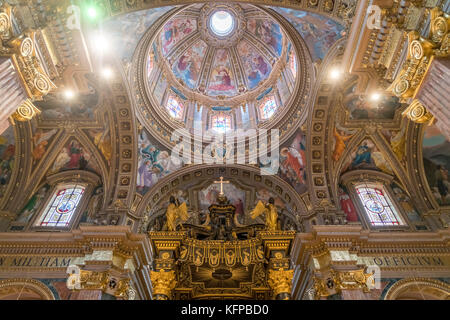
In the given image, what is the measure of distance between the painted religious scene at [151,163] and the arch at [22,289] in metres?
5.20

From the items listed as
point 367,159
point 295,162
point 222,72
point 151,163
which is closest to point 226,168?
point 295,162

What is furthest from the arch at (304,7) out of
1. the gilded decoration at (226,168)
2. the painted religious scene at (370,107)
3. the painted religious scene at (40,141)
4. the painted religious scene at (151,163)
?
the painted religious scene at (40,141)

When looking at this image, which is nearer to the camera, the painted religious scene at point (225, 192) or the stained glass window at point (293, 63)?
the painted religious scene at point (225, 192)

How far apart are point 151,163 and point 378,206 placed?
10.6m

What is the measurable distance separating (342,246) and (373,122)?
254 inches

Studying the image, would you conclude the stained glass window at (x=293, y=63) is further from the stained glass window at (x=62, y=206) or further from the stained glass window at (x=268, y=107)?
the stained glass window at (x=62, y=206)

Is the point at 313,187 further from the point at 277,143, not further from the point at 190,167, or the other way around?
the point at 190,167

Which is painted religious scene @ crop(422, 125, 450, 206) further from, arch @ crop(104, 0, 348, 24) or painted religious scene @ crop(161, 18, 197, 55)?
painted religious scene @ crop(161, 18, 197, 55)

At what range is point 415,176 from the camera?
13625 millimetres

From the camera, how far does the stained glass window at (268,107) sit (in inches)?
689

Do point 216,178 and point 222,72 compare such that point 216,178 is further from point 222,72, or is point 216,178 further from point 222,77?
point 222,72

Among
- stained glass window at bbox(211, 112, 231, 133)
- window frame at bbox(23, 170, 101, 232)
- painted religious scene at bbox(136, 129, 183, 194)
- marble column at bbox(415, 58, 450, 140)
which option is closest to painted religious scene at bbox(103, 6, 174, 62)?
painted religious scene at bbox(136, 129, 183, 194)

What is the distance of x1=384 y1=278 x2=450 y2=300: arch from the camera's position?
9984mm
